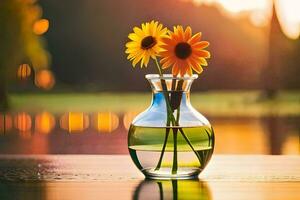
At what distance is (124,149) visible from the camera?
7.54ft

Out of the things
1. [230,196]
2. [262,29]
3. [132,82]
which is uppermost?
[262,29]

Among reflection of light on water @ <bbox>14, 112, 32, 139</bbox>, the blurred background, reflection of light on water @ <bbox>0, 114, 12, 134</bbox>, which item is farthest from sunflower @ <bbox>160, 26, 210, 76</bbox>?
the blurred background

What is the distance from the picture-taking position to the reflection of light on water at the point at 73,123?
11.7 feet

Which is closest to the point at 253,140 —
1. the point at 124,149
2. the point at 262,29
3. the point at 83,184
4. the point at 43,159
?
the point at 124,149

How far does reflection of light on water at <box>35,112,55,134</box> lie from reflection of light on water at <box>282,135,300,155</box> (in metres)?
1.01

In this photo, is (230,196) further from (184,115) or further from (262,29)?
(262,29)

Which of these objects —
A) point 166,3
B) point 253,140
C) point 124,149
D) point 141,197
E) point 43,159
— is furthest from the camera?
point 166,3

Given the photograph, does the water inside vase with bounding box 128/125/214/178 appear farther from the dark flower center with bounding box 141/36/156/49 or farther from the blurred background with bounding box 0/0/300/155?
the blurred background with bounding box 0/0/300/155

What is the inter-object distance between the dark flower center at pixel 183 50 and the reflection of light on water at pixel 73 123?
7.64ft

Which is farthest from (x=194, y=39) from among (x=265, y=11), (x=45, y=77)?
(x=45, y=77)

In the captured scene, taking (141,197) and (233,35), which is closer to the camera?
(141,197)

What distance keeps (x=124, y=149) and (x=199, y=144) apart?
1.25 m

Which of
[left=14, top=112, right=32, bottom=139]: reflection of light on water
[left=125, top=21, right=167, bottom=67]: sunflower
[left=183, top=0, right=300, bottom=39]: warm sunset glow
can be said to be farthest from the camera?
[left=183, top=0, right=300, bottom=39]: warm sunset glow

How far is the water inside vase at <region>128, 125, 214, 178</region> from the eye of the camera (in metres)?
1.05
